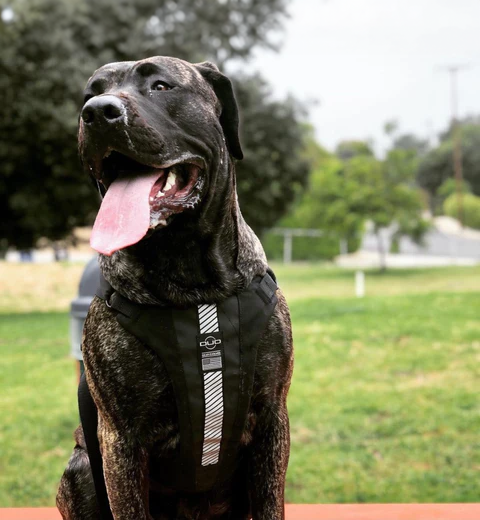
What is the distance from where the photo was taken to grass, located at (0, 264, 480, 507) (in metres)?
5.04

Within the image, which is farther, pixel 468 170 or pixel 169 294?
pixel 468 170

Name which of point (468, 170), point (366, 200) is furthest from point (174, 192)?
point (468, 170)

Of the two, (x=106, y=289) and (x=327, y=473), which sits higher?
(x=106, y=289)

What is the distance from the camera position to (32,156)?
14.2 meters

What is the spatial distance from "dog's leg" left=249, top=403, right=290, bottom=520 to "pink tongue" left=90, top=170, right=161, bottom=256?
0.76 metres

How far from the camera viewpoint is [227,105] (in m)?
2.38

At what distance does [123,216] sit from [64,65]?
12.5 m

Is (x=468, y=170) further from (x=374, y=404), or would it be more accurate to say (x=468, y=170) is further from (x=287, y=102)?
(x=374, y=404)

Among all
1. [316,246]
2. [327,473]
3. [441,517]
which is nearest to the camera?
[441,517]

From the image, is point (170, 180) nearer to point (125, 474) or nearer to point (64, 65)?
point (125, 474)

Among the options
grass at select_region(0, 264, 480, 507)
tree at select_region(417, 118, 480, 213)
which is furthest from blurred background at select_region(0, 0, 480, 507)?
tree at select_region(417, 118, 480, 213)

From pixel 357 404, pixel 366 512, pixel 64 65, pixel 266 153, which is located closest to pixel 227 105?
pixel 366 512

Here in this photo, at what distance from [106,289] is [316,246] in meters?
35.5

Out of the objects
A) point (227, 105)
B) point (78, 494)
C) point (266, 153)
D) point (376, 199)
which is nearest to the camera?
point (227, 105)
